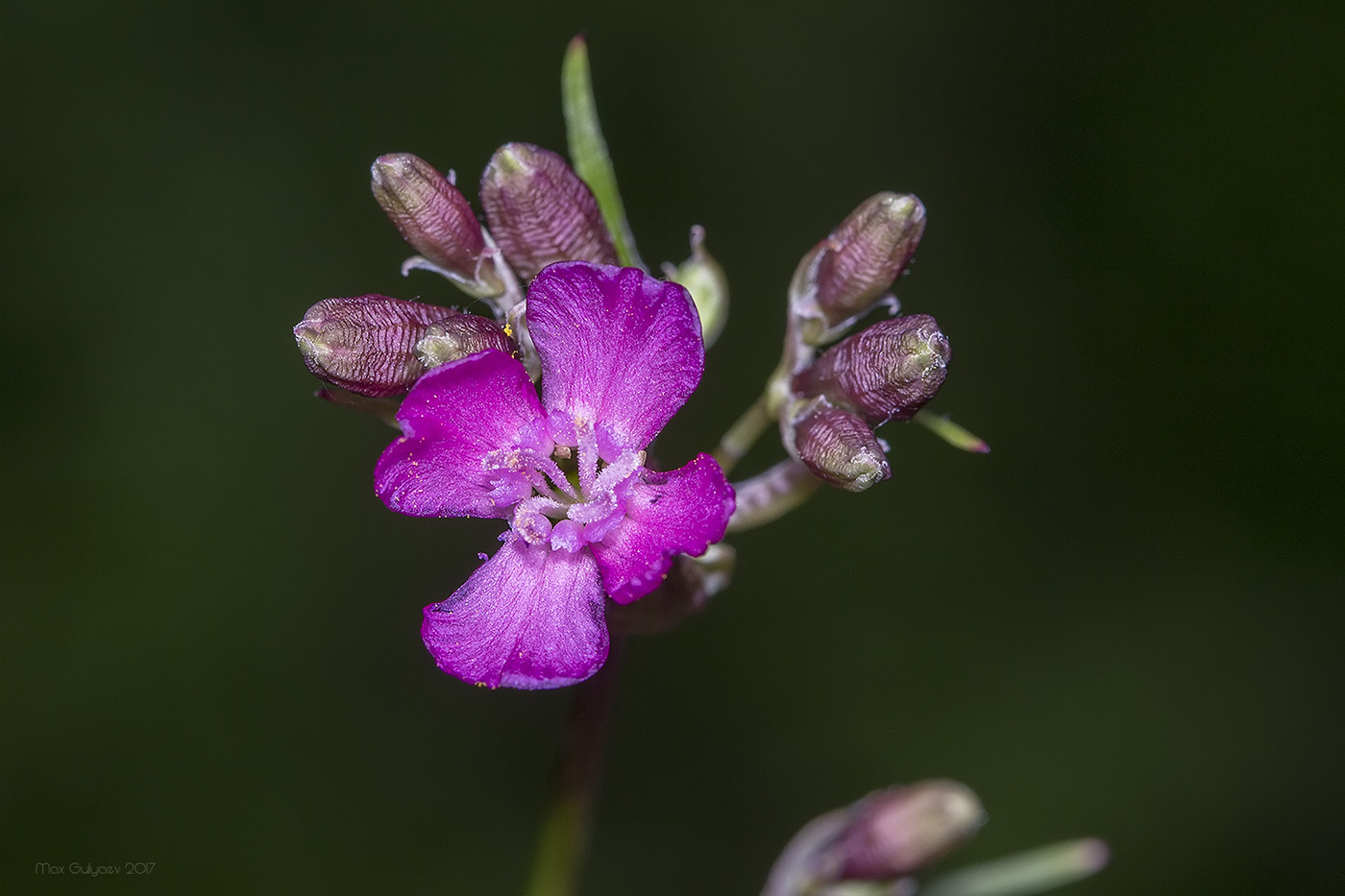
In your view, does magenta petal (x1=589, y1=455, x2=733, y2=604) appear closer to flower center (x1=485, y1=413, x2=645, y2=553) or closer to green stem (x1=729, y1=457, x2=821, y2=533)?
flower center (x1=485, y1=413, x2=645, y2=553)

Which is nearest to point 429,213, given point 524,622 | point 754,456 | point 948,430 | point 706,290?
point 706,290

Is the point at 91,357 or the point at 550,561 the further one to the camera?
the point at 91,357

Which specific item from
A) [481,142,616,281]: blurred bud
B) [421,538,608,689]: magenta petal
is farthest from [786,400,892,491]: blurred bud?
Result: [481,142,616,281]: blurred bud

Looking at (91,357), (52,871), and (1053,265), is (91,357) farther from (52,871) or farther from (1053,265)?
(1053,265)

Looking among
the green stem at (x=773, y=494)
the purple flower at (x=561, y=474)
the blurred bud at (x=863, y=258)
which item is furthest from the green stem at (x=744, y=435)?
the purple flower at (x=561, y=474)

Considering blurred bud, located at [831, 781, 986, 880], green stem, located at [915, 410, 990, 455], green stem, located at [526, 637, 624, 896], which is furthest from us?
blurred bud, located at [831, 781, 986, 880]

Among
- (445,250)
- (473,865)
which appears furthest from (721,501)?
(473,865)
